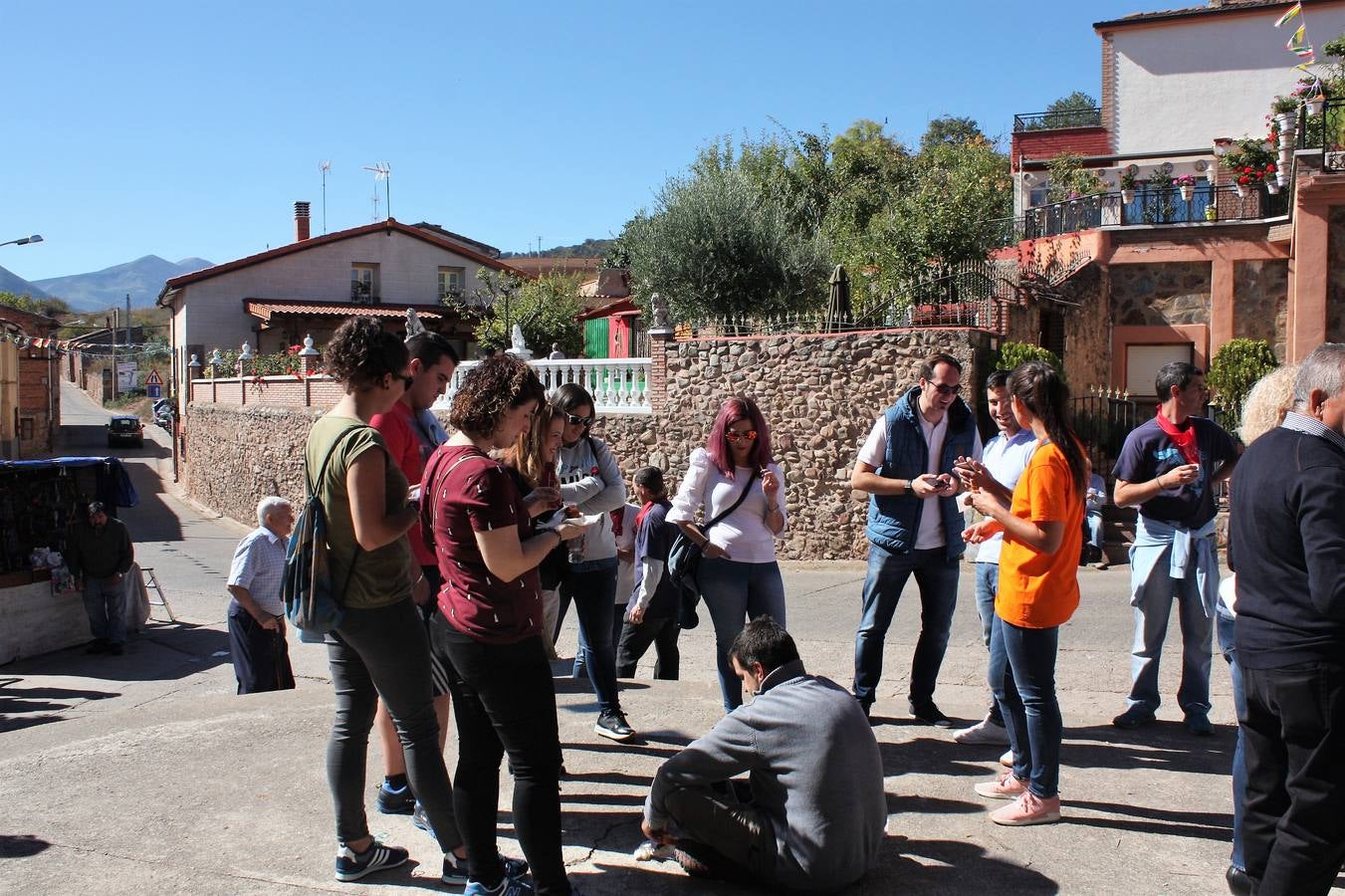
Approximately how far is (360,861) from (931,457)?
3.24 m

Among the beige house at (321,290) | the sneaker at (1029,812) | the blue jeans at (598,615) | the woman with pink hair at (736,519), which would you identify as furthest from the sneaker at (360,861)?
the beige house at (321,290)

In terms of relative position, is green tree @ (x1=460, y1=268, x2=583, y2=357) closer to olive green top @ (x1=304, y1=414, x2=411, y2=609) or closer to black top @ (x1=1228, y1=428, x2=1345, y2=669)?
olive green top @ (x1=304, y1=414, x2=411, y2=609)

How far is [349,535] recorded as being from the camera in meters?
3.60

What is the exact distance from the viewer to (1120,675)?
276 inches

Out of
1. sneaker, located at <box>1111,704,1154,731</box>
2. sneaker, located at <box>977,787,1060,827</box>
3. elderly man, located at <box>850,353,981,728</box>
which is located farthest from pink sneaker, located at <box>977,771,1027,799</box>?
sneaker, located at <box>1111,704,1154,731</box>

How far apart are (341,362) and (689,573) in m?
2.21

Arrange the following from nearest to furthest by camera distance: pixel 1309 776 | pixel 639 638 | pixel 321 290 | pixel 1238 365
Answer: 1. pixel 1309 776
2. pixel 639 638
3. pixel 1238 365
4. pixel 321 290

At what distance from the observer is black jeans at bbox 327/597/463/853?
3.59 metres

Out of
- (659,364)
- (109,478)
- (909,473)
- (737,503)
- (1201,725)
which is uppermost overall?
(659,364)

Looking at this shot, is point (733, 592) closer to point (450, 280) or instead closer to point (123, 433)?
point (450, 280)

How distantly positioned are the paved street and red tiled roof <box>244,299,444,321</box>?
28564mm

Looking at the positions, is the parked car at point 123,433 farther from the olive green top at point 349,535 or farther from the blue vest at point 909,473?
the olive green top at point 349,535

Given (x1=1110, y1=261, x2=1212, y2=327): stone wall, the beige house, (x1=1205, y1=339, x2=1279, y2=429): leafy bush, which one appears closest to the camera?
(x1=1205, y1=339, x2=1279, y2=429): leafy bush

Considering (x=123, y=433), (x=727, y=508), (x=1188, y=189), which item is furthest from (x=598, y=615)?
(x=123, y=433)
